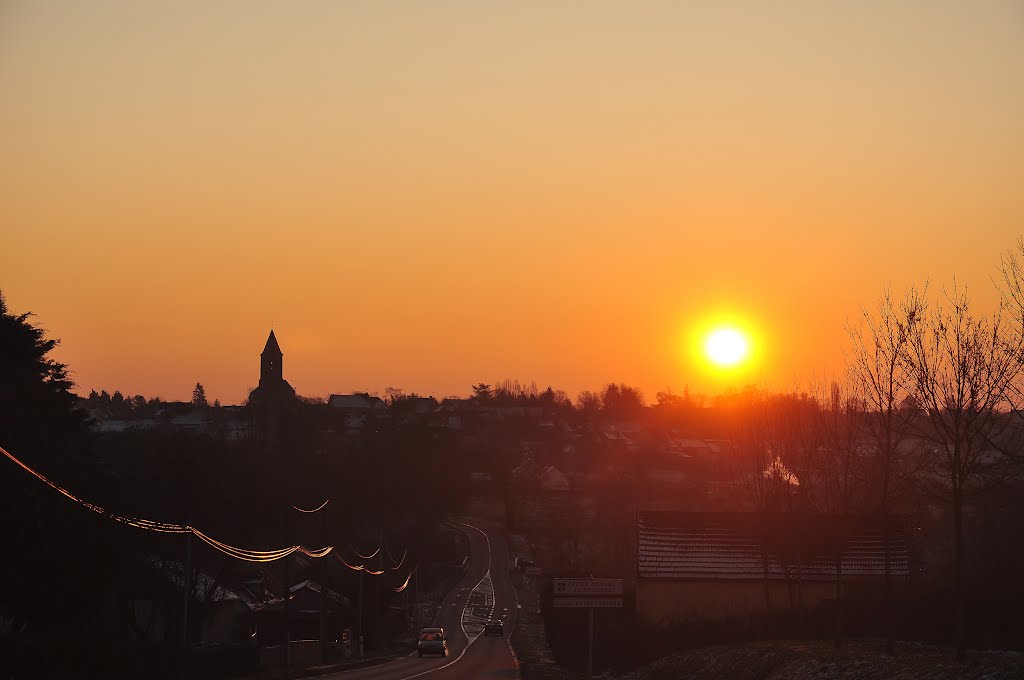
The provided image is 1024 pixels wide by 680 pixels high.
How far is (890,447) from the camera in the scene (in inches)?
1164

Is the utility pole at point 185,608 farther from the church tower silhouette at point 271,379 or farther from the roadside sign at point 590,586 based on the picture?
the church tower silhouette at point 271,379

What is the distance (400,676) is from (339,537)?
187ft

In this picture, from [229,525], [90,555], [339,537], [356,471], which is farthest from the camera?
[356,471]

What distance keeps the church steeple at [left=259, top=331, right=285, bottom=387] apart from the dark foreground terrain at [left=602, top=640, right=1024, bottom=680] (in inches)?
6105

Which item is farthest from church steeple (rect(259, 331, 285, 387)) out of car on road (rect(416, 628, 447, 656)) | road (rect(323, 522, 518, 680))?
car on road (rect(416, 628, 447, 656))

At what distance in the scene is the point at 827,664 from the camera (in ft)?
85.6

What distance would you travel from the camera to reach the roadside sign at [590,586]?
30.1m

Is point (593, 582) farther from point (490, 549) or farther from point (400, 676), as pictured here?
point (490, 549)

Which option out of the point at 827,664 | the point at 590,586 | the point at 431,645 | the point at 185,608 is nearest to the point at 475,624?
the point at 431,645

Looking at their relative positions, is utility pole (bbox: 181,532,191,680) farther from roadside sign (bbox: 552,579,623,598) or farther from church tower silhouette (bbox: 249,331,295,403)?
church tower silhouette (bbox: 249,331,295,403)

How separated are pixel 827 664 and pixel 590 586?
22.1 ft

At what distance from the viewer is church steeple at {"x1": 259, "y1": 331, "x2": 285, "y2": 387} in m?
185

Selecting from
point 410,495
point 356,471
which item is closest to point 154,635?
point 356,471

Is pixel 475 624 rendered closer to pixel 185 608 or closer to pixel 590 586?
pixel 185 608
